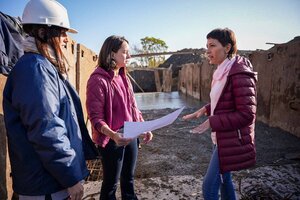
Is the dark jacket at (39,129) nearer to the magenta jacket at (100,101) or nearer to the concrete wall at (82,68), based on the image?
the magenta jacket at (100,101)

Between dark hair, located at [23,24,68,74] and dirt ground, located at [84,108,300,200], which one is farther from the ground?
dark hair, located at [23,24,68,74]

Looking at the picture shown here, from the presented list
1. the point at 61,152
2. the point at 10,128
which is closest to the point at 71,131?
the point at 61,152

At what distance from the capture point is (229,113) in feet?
5.94

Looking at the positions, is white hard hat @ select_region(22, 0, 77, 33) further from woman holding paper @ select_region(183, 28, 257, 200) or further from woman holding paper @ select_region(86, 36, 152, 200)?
woman holding paper @ select_region(183, 28, 257, 200)

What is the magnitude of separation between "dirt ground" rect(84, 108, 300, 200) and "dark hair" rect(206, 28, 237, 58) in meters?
1.68

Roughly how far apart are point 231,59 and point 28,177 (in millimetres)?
Result: 1616

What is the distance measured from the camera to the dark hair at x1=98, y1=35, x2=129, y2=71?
214 centimetres

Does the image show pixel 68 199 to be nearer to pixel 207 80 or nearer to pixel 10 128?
pixel 10 128

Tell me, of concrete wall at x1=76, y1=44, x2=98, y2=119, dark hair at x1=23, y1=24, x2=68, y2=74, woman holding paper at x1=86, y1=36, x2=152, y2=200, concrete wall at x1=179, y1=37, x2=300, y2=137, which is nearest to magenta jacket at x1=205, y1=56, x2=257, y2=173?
woman holding paper at x1=86, y1=36, x2=152, y2=200

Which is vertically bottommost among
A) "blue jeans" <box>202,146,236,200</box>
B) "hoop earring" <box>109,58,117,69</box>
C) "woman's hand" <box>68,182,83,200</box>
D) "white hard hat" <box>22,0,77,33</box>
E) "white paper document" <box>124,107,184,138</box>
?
"blue jeans" <box>202,146,236,200</box>

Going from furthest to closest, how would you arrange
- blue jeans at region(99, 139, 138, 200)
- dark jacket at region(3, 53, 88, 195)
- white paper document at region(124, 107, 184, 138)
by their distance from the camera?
1. blue jeans at region(99, 139, 138, 200)
2. white paper document at region(124, 107, 184, 138)
3. dark jacket at region(3, 53, 88, 195)

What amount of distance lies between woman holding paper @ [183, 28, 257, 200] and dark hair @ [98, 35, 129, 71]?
806 mm

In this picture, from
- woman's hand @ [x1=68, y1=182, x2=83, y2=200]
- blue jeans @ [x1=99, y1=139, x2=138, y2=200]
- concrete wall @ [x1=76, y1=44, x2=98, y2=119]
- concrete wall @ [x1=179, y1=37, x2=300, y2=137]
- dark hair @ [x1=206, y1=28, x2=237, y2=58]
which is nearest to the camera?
woman's hand @ [x1=68, y1=182, x2=83, y2=200]

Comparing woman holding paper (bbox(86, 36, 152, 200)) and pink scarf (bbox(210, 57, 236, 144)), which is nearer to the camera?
pink scarf (bbox(210, 57, 236, 144))
